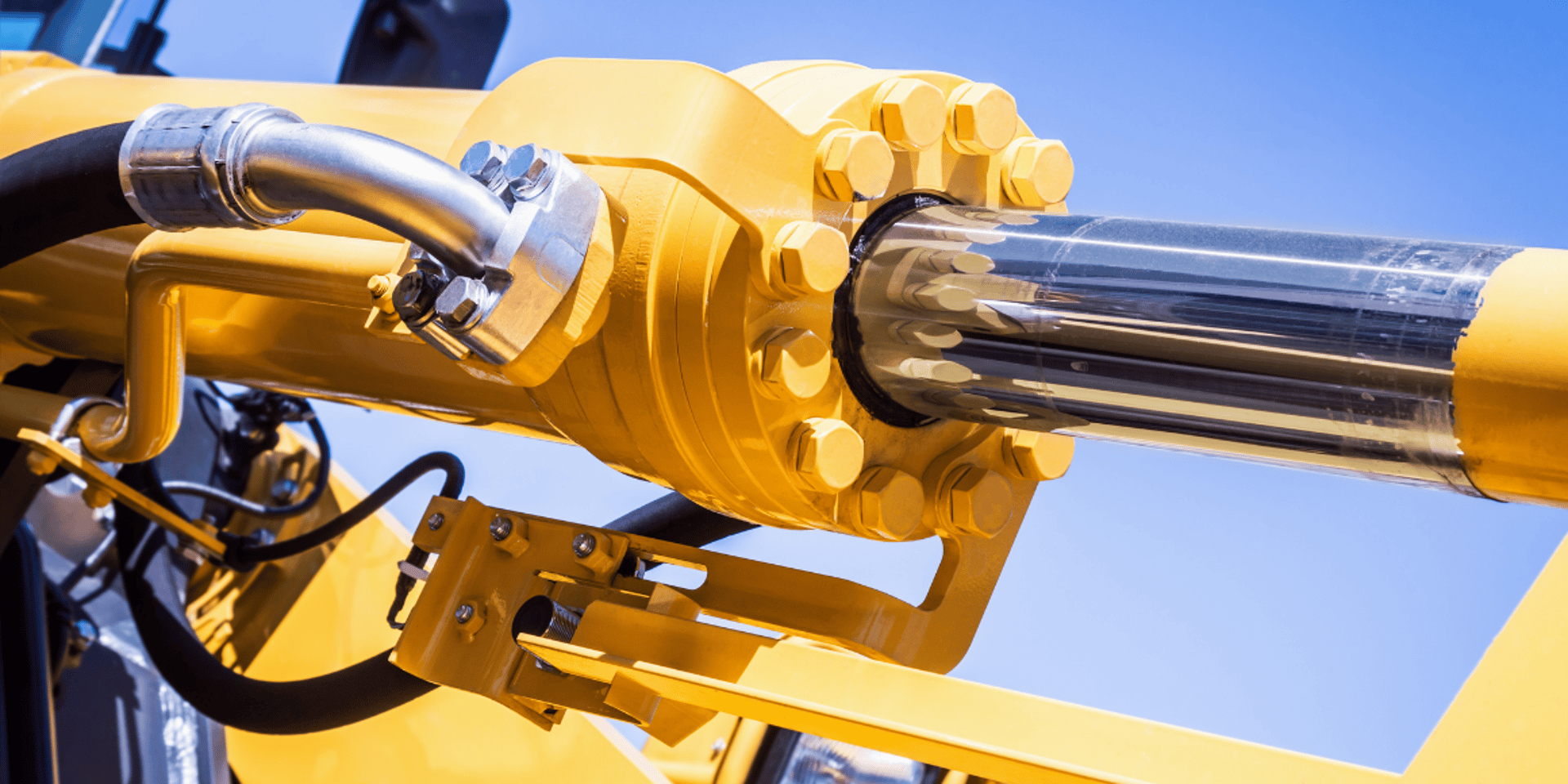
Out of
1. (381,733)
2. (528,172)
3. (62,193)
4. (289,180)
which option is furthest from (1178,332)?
(381,733)

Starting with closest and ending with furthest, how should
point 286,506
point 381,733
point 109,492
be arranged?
point 109,492, point 381,733, point 286,506

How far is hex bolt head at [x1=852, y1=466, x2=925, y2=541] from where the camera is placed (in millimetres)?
676

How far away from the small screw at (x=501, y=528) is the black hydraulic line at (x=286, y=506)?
77 cm

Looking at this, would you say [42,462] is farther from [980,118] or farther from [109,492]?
[980,118]

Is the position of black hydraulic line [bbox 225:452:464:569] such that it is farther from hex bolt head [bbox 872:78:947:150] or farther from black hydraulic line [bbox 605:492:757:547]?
hex bolt head [bbox 872:78:947:150]

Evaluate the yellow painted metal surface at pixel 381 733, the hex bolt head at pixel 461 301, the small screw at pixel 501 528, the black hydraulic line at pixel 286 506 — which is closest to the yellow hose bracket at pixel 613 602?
the small screw at pixel 501 528

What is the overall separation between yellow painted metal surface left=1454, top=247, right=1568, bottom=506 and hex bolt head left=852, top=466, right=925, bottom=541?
0.27 metres

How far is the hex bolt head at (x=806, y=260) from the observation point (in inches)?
23.5

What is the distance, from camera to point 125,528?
1.34 metres

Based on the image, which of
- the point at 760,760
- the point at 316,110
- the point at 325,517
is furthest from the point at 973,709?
the point at 325,517

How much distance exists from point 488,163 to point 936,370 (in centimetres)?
24

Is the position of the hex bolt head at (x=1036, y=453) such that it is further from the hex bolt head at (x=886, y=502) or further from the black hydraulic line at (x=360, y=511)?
the black hydraulic line at (x=360, y=511)

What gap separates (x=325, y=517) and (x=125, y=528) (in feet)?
1.08

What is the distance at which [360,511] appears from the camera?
1237 mm
